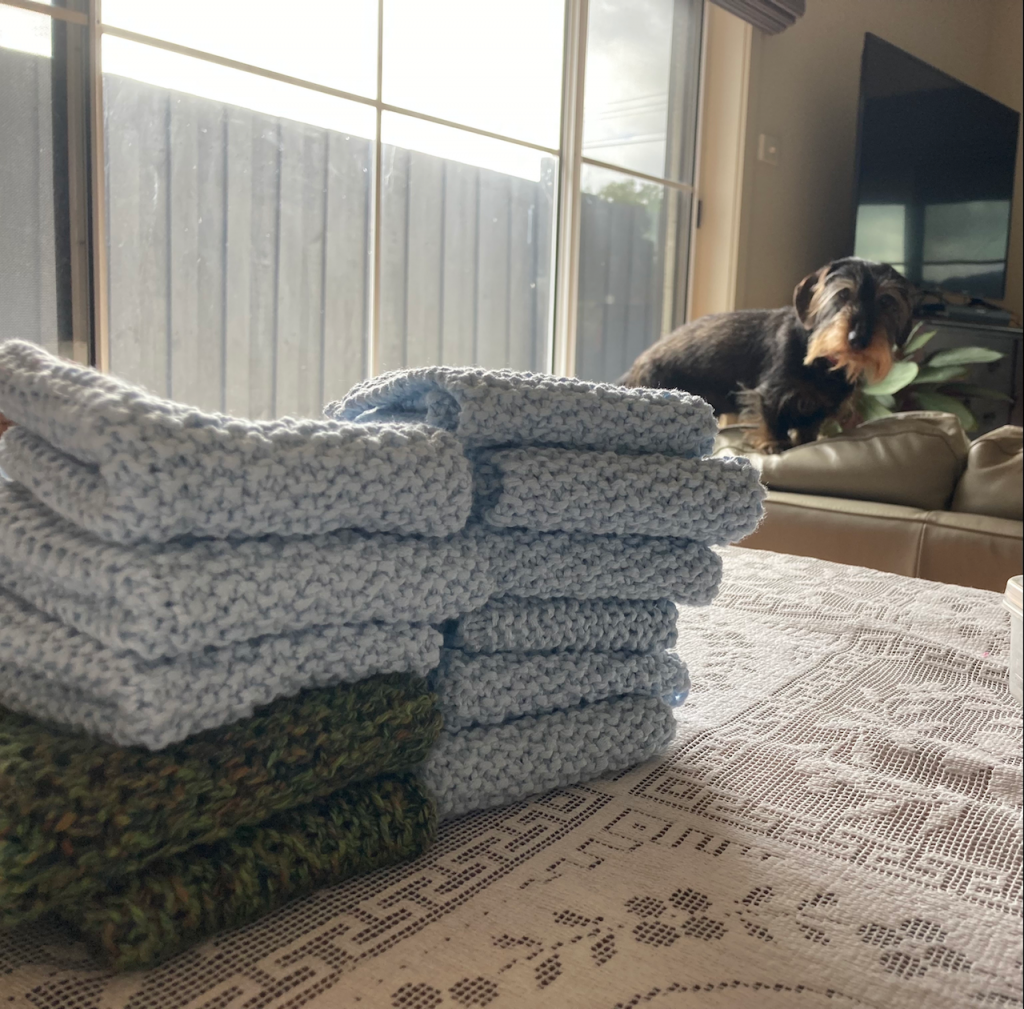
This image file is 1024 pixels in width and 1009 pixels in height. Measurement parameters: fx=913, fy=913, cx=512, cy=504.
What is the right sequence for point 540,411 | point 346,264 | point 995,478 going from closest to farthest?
point 540,411, point 995,478, point 346,264

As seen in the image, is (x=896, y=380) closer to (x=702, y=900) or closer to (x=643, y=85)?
(x=643, y=85)

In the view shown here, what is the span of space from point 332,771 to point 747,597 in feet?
1.94

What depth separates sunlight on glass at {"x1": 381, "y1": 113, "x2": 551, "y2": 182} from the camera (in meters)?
2.13

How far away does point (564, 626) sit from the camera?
1.57 feet

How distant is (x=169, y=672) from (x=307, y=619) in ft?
0.19

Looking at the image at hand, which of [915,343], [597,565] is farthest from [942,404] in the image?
[597,565]

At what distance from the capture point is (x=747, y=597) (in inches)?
34.7

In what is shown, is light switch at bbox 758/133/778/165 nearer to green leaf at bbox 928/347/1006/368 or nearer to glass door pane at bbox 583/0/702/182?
glass door pane at bbox 583/0/702/182

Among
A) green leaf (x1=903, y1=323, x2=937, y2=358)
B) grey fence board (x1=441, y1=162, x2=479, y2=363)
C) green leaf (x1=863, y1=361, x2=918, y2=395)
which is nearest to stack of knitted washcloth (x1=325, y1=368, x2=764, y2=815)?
grey fence board (x1=441, y1=162, x2=479, y2=363)

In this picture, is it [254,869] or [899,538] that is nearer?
[254,869]

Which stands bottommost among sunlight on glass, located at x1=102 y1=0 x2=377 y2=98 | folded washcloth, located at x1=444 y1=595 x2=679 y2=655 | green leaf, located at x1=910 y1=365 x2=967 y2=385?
folded washcloth, located at x1=444 y1=595 x2=679 y2=655

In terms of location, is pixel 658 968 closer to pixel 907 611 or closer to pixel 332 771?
pixel 332 771

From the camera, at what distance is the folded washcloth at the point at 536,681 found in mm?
447

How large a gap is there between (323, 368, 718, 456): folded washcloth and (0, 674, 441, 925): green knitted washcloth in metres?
0.14
